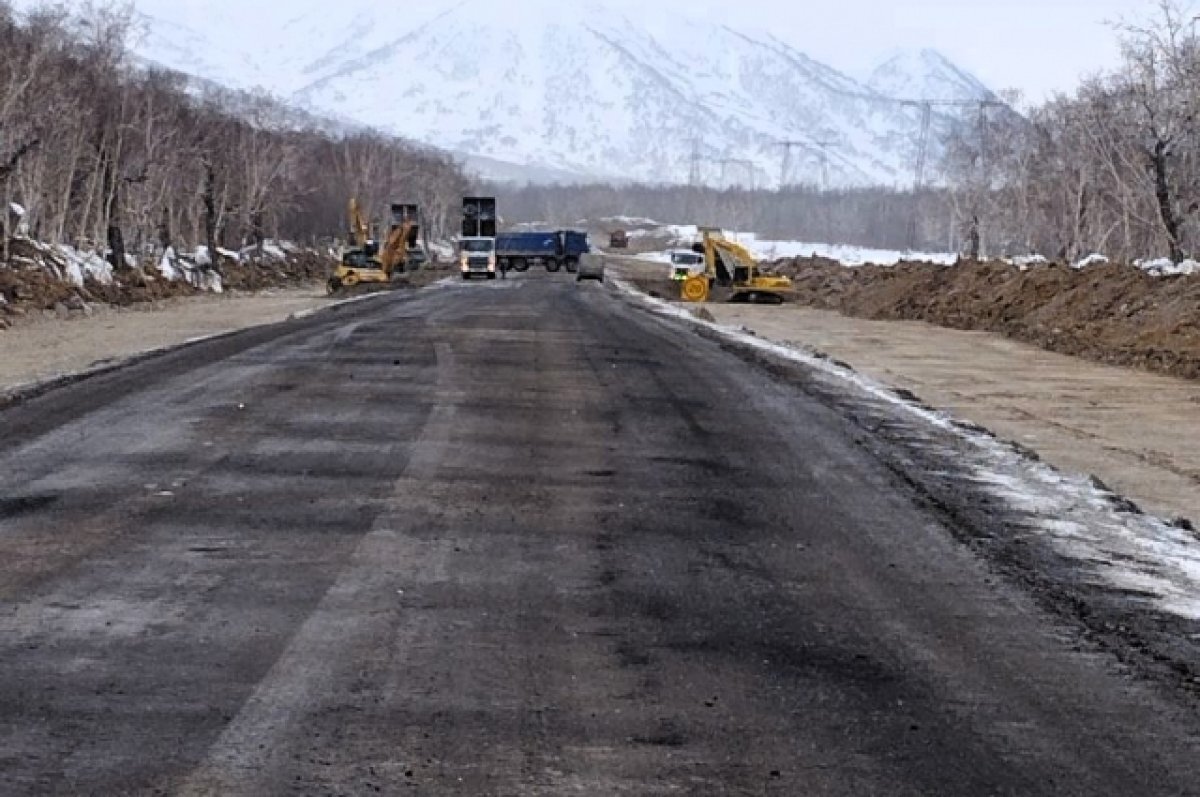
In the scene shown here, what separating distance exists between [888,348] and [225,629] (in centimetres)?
2663

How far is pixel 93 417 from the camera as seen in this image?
16.8 meters

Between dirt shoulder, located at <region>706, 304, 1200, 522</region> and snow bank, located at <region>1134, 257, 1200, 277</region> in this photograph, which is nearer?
dirt shoulder, located at <region>706, 304, 1200, 522</region>

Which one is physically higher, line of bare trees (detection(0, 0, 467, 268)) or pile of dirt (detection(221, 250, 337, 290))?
line of bare trees (detection(0, 0, 467, 268))

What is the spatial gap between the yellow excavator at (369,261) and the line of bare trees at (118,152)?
7.18m

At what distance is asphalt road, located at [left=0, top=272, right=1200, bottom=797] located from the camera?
6.52 m

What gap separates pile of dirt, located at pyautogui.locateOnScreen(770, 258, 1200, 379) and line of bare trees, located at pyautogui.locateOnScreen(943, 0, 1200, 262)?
8486 mm

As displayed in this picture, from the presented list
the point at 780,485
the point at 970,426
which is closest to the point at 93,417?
the point at 780,485

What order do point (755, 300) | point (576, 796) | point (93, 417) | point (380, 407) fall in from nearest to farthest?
point (576, 796) → point (93, 417) → point (380, 407) → point (755, 300)

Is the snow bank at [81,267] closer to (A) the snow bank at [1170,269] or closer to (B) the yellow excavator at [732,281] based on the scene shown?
(B) the yellow excavator at [732,281]

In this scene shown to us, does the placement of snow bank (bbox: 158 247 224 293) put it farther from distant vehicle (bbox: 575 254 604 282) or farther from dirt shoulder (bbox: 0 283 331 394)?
distant vehicle (bbox: 575 254 604 282)

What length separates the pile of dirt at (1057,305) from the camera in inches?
1184

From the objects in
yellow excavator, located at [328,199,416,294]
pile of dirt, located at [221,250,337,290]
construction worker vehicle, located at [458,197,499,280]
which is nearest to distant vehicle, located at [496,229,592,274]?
construction worker vehicle, located at [458,197,499,280]

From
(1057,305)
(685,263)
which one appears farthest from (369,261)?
(1057,305)

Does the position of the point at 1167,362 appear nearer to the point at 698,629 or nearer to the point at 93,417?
the point at 93,417
